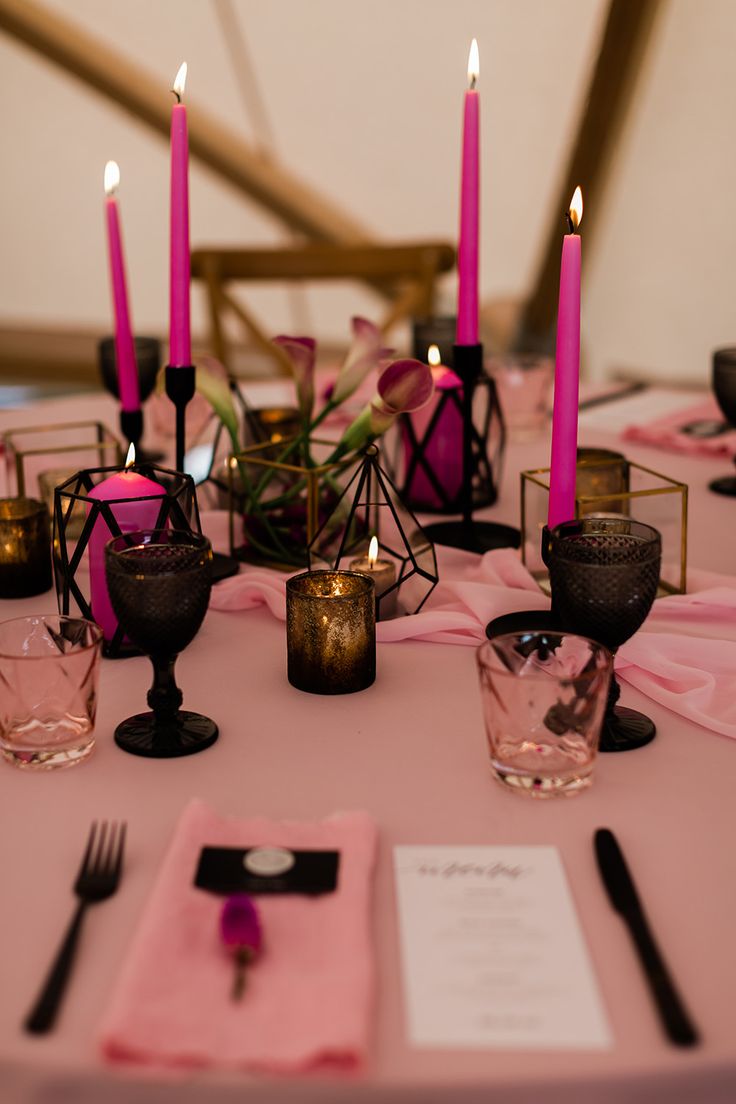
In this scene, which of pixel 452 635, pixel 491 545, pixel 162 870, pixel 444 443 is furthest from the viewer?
pixel 444 443

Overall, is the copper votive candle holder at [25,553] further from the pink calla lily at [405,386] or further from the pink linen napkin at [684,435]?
the pink linen napkin at [684,435]

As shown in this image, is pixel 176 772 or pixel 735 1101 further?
pixel 176 772

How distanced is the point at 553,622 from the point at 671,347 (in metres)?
2.61

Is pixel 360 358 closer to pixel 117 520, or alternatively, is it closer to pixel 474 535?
pixel 474 535

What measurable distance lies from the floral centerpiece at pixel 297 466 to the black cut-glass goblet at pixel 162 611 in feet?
0.86

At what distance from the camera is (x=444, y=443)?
4.81ft

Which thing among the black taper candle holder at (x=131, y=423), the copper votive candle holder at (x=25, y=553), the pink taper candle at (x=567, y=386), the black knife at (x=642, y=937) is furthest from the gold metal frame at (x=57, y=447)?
the black knife at (x=642, y=937)

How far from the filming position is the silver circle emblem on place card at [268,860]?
2.32ft

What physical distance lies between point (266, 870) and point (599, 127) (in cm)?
304

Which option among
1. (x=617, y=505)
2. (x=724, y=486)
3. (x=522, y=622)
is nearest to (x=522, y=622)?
(x=522, y=622)

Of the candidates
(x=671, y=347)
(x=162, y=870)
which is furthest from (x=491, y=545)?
(x=671, y=347)

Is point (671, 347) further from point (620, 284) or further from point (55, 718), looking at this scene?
point (55, 718)

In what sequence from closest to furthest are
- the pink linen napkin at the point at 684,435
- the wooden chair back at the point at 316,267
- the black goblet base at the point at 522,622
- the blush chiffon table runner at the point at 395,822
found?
the blush chiffon table runner at the point at 395,822 → the black goblet base at the point at 522,622 → the pink linen napkin at the point at 684,435 → the wooden chair back at the point at 316,267

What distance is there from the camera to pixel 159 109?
143 inches
